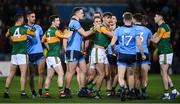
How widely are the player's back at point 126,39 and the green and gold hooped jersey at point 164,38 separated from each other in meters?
1.02

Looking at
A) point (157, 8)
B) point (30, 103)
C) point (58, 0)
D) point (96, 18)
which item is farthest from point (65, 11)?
point (30, 103)

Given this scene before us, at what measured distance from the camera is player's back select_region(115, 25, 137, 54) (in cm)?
1731

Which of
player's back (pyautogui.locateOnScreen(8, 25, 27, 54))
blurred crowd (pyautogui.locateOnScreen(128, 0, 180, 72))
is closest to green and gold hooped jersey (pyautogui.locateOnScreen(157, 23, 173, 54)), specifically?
player's back (pyautogui.locateOnScreen(8, 25, 27, 54))

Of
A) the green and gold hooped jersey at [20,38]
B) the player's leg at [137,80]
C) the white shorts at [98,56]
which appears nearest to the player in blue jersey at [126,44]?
the player's leg at [137,80]

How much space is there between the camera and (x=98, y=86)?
18.4m

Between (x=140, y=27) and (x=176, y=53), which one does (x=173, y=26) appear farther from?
(x=140, y=27)

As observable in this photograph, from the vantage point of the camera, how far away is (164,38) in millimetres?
18156

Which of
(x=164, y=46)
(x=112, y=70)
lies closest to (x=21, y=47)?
(x=112, y=70)

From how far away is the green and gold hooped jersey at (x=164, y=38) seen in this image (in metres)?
18.1

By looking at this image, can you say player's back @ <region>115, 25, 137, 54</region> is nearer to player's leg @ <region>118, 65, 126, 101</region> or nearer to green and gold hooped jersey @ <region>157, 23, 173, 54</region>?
player's leg @ <region>118, 65, 126, 101</region>

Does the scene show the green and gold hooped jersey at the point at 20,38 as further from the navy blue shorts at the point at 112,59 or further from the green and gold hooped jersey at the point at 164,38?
the green and gold hooped jersey at the point at 164,38

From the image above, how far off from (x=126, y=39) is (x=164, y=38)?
135cm

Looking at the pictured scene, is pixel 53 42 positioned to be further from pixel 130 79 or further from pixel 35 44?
pixel 130 79

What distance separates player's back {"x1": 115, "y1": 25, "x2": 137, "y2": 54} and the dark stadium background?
13721 mm
